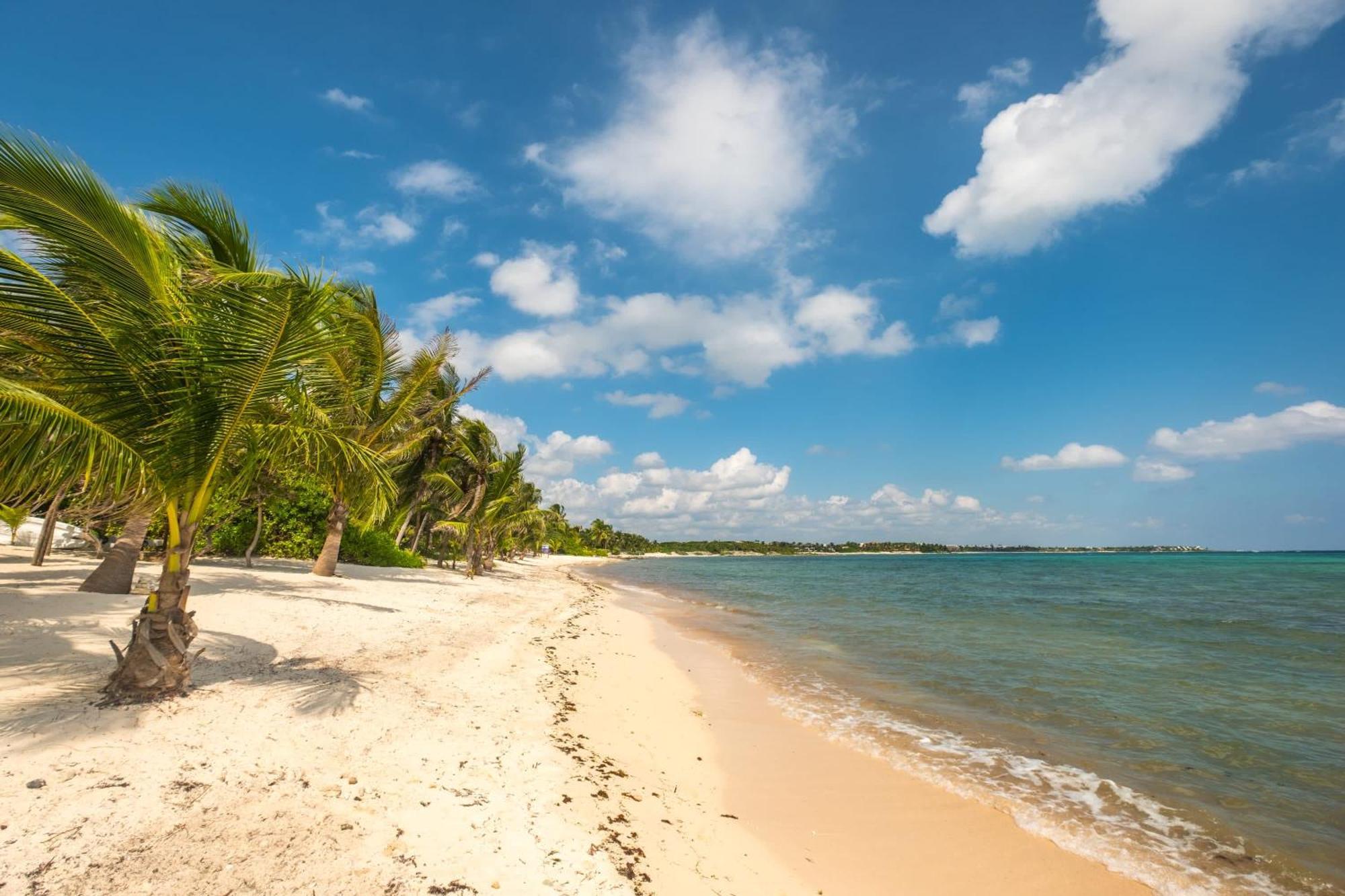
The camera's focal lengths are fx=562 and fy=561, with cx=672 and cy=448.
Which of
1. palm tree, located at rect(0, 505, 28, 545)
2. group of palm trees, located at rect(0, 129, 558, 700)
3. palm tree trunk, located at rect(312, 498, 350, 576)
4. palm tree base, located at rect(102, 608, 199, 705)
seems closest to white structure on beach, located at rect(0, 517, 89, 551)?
palm tree trunk, located at rect(312, 498, 350, 576)

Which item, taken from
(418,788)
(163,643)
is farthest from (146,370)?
(418,788)

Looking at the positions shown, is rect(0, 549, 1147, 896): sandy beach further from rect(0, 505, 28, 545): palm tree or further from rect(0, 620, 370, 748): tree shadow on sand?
rect(0, 505, 28, 545): palm tree

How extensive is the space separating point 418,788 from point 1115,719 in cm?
1120

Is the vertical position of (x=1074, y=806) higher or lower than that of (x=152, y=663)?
lower

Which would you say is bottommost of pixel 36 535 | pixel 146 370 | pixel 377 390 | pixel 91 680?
pixel 91 680

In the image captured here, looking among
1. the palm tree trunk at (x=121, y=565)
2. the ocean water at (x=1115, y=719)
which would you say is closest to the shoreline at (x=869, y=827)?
the ocean water at (x=1115, y=719)

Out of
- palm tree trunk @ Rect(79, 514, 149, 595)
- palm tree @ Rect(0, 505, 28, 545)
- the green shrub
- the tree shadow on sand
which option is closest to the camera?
the tree shadow on sand

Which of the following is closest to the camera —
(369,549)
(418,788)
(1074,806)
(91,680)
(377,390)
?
(418,788)

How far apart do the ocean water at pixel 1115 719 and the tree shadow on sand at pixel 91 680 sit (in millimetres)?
6996

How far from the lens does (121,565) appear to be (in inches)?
400

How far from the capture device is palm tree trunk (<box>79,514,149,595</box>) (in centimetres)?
1001

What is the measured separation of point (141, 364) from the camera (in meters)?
5.59

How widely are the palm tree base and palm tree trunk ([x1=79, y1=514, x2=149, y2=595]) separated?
611cm

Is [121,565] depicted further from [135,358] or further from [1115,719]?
[1115,719]
